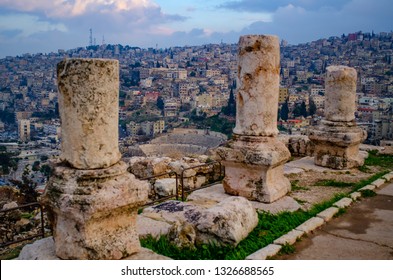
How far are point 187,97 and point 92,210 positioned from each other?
12254 cm

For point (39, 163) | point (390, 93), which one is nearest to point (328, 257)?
point (39, 163)

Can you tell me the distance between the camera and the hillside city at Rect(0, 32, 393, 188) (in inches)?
2602

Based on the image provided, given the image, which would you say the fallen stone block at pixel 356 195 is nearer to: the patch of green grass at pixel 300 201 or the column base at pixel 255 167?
the patch of green grass at pixel 300 201

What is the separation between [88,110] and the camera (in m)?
3.79

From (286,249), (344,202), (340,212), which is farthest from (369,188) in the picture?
(286,249)

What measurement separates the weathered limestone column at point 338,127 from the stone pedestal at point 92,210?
6031mm

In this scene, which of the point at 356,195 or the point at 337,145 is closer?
the point at 356,195

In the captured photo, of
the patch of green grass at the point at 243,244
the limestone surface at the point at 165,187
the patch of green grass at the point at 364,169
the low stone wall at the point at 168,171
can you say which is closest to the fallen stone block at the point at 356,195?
the patch of green grass at the point at 243,244

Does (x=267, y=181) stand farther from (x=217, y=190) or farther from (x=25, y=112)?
(x=25, y=112)

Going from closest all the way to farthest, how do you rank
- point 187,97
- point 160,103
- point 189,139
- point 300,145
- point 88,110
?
1. point 88,110
2. point 300,145
3. point 189,139
4. point 160,103
5. point 187,97

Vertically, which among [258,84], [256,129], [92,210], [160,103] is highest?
[258,84]

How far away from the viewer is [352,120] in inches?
367

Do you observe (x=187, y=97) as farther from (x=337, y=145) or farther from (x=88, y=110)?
(x=88, y=110)

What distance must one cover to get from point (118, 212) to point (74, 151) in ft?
2.11
